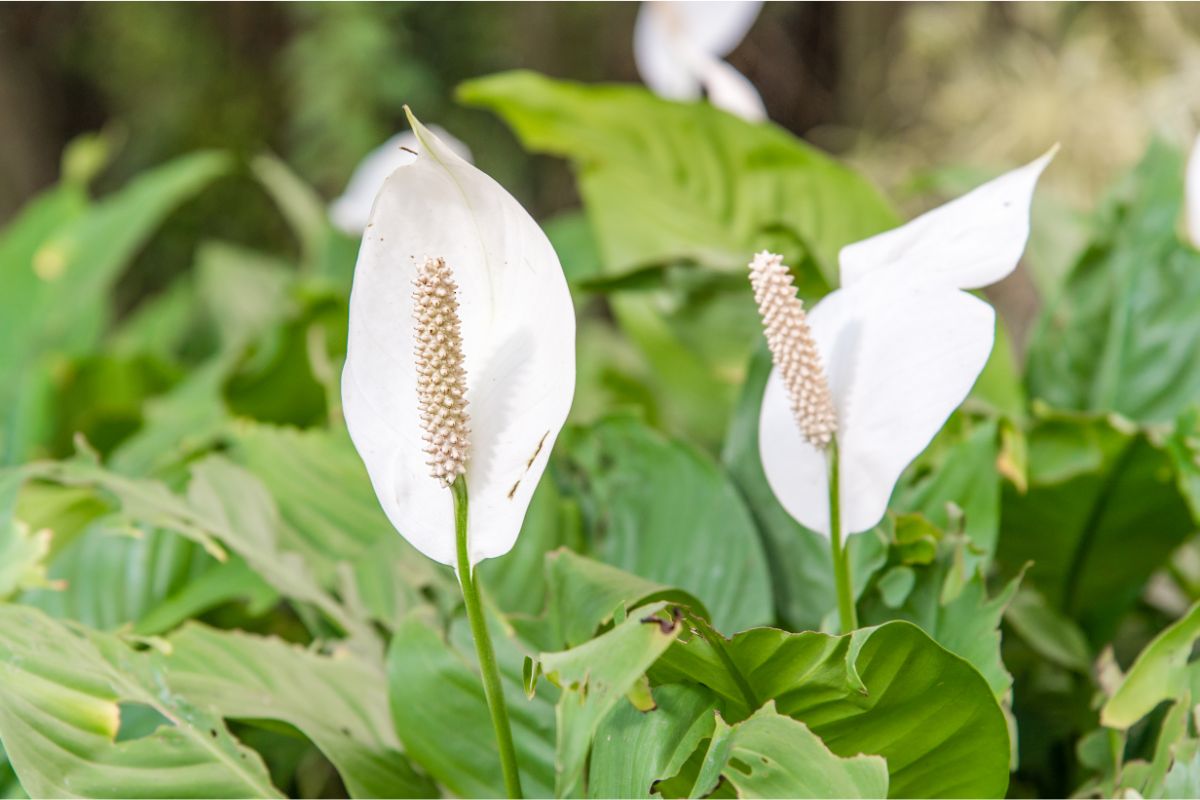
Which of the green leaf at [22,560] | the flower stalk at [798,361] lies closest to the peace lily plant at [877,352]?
the flower stalk at [798,361]

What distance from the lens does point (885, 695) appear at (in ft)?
0.82

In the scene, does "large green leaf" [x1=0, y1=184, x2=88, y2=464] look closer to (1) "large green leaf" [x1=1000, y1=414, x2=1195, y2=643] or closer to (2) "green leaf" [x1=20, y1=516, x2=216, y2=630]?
(2) "green leaf" [x1=20, y1=516, x2=216, y2=630]

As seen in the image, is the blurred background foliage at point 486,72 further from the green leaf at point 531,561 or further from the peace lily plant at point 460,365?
the peace lily plant at point 460,365

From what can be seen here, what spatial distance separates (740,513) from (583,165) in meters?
0.26

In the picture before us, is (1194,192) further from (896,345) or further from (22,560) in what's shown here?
(22,560)

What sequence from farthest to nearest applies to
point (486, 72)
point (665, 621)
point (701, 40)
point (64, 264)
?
1. point (486, 72)
2. point (64, 264)
3. point (701, 40)
4. point (665, 621)

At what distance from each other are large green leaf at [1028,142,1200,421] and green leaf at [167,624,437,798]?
1.07ft

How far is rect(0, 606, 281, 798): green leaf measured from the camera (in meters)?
0.26

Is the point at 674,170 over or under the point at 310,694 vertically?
over

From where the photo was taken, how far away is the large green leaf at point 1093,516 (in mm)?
392

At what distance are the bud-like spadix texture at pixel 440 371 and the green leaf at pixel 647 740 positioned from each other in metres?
0.08

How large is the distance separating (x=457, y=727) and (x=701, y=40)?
0.40 metres

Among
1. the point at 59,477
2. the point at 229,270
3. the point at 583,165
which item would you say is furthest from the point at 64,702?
the point at 229,270

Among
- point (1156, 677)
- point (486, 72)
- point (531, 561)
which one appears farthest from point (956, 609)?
point (486, 72)
